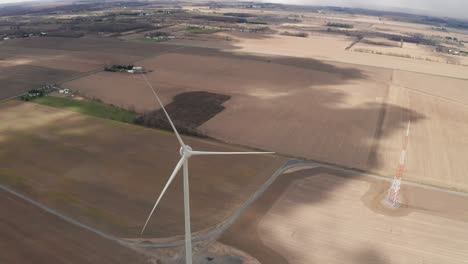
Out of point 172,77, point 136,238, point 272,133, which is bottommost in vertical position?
point 136,238

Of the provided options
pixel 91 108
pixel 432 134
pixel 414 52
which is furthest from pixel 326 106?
pixel 414 52

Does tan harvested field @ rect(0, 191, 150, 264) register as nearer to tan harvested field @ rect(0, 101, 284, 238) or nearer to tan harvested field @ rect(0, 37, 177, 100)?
tan harvested field @ rect(0, 101, 284, 238)

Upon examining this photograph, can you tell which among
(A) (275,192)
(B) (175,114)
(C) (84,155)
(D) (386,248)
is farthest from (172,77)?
(D) (386,248)

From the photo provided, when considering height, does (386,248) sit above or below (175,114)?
below

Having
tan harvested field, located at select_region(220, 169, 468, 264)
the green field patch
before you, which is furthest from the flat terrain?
tan harvested field, located at select_region(220, 169, 468, 264)

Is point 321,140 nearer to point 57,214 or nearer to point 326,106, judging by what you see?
point 326,106

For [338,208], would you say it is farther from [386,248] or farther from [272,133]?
[272,133]

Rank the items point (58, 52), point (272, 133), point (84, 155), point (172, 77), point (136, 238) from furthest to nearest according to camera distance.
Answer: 1. point (58, 52)
2. point (172, 77)
3. point (272, 133)
4. point (84, 155)
5. point (136, 238)

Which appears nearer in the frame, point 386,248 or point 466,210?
Answer: point 386,248
